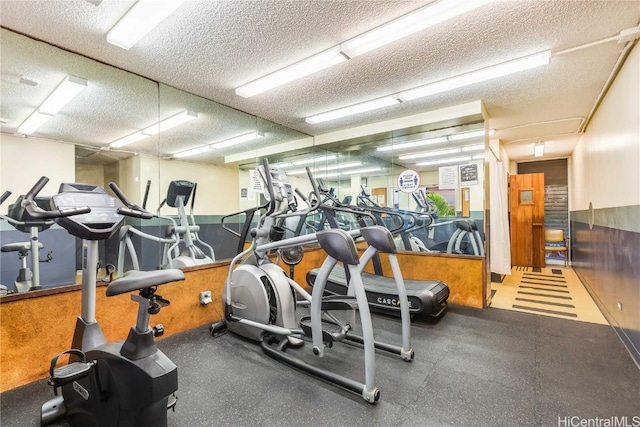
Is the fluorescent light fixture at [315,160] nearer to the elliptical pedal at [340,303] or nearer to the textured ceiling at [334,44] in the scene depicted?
the textured ceiling at [334,44]

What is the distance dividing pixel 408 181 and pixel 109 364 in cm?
440

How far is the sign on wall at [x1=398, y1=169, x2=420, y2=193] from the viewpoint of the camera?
482 cm

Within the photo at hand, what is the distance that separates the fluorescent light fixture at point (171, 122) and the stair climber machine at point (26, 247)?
4.26 ft

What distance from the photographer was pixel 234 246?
411cm

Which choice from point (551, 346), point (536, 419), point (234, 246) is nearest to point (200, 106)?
point (234, 246)

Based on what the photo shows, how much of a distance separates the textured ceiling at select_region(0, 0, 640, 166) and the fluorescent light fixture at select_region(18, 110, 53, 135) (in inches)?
3.5

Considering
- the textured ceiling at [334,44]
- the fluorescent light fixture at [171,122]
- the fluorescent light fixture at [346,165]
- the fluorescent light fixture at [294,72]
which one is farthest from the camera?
the fluorescent light fixture at [346,165]

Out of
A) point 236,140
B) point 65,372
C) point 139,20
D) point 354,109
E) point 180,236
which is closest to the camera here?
point 65,372

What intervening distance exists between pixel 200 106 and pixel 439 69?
2801mm

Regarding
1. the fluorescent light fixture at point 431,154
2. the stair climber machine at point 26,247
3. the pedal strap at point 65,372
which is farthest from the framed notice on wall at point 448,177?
the stair climber machine at point 26,247

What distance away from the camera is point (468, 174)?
166 inches

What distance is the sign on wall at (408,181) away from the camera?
482 centimetres

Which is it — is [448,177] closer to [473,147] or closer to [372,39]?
[473,147]

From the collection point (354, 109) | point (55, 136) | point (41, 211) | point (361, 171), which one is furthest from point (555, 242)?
point (55, 136)
